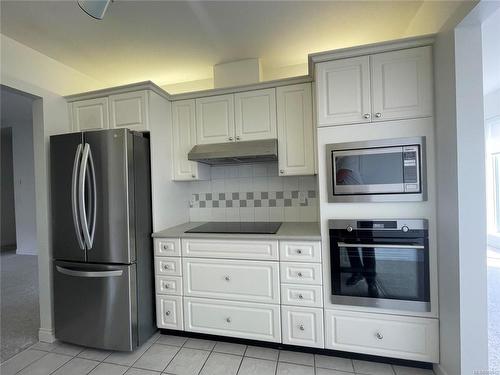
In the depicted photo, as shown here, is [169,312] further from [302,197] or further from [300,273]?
[302,197]

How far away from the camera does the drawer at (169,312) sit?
2094mm

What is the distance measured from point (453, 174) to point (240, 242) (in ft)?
4.87

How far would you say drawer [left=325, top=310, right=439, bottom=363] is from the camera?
163 centimetres

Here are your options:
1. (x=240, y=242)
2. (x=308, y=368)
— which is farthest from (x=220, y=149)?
(x=308, y=368)

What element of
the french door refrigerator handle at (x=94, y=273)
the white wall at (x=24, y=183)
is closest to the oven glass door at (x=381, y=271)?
the french door refrigerator handle at (x=94, y=273)

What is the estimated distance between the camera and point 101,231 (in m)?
1.94

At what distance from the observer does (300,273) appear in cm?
183

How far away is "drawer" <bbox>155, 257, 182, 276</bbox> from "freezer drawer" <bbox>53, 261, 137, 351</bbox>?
217mm

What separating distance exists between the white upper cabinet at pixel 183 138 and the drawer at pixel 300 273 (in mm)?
1251

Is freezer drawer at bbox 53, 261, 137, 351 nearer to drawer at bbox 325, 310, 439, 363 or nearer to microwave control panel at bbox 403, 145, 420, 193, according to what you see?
drawer at bbox 325, 310, 439, 363

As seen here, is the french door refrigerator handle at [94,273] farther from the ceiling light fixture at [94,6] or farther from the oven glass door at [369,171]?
the oven glass door at [369,171]

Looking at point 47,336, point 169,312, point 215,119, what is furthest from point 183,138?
point 47,336

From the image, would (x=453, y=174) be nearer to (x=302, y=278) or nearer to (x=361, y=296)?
(x=361, y=296)

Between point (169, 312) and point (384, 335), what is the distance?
1.72 metres
